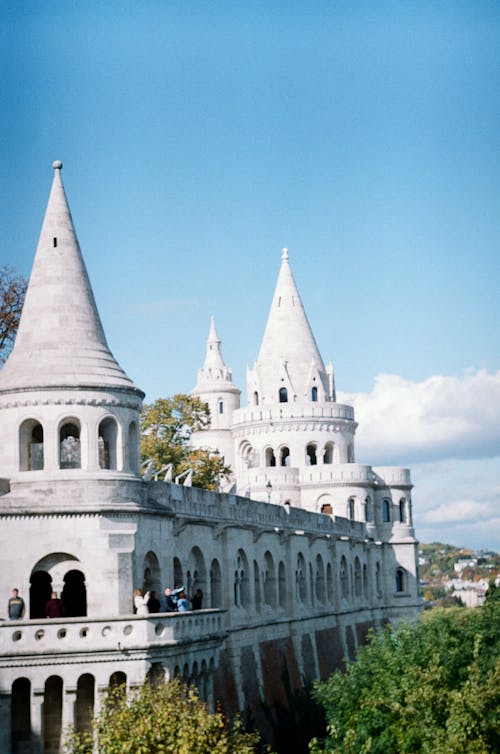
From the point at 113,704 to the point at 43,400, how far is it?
7483 millimetres

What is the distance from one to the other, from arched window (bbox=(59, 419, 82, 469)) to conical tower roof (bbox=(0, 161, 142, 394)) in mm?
1696

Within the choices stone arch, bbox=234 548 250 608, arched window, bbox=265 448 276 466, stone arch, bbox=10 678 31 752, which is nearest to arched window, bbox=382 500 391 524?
arched window, bbox=265 448 276 466

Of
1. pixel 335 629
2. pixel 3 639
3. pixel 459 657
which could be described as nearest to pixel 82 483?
pixel 3 639

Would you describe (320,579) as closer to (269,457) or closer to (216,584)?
(269,457)

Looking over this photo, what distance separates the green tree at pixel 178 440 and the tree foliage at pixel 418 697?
72.3ft

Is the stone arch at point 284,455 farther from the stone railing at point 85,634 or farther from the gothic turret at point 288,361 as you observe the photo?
the stone railing at point 85,634

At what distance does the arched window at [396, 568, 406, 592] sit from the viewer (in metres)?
71.3

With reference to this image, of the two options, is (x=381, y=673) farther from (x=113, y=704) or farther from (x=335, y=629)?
(x=335, y=629)

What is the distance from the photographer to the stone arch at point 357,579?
6459 cm

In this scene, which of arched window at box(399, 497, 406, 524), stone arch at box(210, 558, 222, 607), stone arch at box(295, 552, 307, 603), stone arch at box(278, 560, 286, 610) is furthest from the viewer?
arched window at box(399, 497, 406, 524)

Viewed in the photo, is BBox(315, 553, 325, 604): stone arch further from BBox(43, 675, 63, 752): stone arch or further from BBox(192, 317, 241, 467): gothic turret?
BBox(43, 675, 63, 752): stone arch

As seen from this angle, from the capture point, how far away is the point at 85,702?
29156 mm

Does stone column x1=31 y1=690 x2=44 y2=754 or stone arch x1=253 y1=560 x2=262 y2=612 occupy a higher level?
stone arch x1=253 y1=560 x2=262 y2=612

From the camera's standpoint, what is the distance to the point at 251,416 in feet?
234
